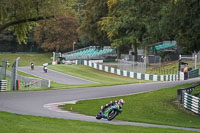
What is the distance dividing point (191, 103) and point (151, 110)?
230 centimetres

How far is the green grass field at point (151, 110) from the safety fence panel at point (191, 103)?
0.44 meters

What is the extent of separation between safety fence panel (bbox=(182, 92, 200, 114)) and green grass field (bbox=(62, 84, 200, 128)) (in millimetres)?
436

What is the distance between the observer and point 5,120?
15.4 metres

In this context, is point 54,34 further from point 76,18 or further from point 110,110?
point 110,110

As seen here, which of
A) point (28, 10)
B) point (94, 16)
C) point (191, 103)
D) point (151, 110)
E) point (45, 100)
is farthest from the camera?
point (94, 16)

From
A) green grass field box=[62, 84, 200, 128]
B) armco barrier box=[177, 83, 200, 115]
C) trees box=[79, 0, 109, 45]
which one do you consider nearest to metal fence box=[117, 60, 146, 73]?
trees box=[79, 0, 109, 45]

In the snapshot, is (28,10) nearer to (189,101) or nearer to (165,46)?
(189,101)

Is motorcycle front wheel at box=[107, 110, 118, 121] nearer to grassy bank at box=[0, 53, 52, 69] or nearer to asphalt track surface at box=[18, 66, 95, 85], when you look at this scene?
asphalt track surface at box=[18, 66, 95, 85]

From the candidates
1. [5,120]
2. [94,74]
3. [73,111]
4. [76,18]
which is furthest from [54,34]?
[5,120]

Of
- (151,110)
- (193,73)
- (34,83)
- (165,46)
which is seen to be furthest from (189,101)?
(165,46)

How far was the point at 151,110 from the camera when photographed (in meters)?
24.6

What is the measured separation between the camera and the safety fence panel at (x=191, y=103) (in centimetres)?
2409

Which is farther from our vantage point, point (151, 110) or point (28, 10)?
point (28, 10)

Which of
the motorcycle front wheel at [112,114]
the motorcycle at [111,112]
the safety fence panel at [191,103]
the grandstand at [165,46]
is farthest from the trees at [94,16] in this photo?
the motorcycle front wheel at [112,114]
